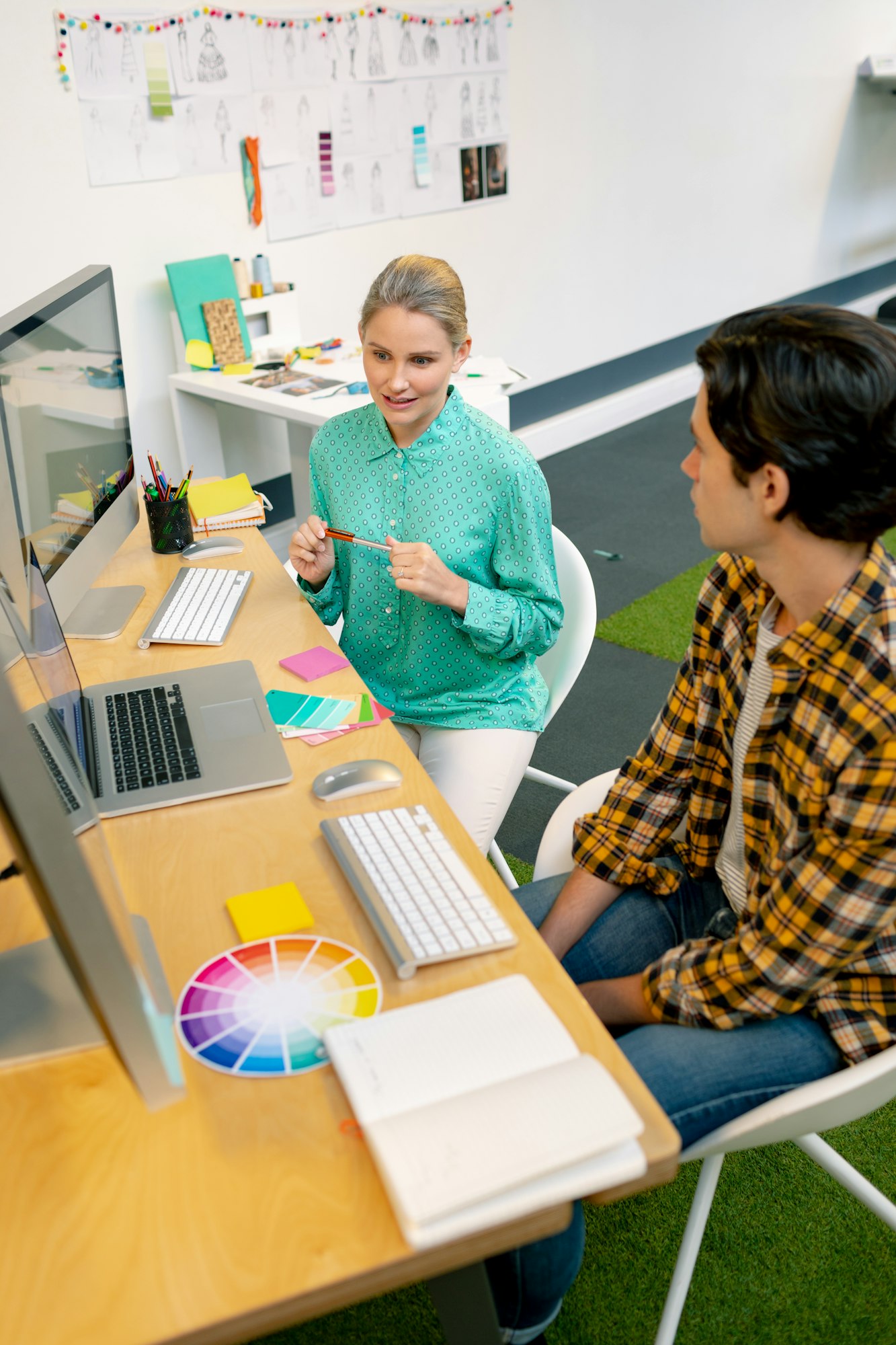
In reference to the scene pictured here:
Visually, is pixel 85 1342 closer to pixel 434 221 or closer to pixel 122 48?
pixel 122 48

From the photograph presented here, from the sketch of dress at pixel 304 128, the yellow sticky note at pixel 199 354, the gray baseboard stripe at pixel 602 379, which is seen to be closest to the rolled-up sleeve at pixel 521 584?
the yellow sticky note at pixel 199 354

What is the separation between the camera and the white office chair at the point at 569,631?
5.91 feet

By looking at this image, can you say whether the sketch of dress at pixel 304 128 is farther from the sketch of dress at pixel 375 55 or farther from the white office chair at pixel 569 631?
the white office chair at pixel 569 631

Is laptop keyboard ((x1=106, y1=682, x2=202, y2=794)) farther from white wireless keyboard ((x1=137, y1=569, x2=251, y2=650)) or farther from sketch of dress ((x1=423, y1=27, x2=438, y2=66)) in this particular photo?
sketch of dress ((x1=423, y1=27, x2=438, y2=66))

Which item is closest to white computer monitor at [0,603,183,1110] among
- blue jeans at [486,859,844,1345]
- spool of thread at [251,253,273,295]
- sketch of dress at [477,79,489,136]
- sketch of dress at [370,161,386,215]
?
blue jeans at [486,859,844,1345]

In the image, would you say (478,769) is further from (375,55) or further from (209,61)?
(375,55)

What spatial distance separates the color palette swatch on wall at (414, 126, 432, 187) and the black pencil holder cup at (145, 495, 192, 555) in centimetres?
223

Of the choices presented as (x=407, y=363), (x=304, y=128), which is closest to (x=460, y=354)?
(x=407, y=363)

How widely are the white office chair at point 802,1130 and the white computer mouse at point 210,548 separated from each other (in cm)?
131

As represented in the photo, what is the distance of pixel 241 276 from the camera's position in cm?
322

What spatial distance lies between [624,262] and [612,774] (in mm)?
3755

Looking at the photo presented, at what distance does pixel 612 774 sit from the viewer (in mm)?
1562

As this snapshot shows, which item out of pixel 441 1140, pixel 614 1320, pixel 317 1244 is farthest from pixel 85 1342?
pixel 614 1320

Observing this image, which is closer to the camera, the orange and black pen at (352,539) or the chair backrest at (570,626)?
the orange and black pen at (352,539)
